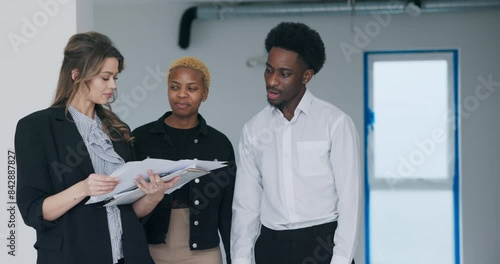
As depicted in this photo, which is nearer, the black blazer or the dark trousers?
the black blazer

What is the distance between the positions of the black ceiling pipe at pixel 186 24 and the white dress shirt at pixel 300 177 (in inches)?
175

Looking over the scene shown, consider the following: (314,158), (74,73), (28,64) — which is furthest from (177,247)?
(28,64)

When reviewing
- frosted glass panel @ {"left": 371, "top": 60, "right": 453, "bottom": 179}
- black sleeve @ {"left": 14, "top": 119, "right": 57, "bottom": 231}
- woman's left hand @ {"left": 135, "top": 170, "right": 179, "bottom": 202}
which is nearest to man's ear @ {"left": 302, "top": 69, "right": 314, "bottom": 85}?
woman's left hand @ {"left": 135, "top": 170, "right": 179, "bottom": 202}

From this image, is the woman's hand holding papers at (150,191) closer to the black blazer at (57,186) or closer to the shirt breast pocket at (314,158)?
the black blazer at (57,186)

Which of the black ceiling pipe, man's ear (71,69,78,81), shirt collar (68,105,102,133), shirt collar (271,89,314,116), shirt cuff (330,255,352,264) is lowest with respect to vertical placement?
shirt cuff (330,255,352,264)

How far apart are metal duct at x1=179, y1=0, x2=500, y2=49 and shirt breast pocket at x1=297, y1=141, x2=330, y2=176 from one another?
4.21 m

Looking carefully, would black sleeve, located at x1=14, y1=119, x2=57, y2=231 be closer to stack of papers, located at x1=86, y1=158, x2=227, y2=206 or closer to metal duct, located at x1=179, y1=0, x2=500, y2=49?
stack of papers, located at x1=86, y1=158, x2=227, y2=206

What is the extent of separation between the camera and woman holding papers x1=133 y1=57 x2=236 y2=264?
3.09m

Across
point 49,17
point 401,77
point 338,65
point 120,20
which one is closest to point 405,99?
point 401,77

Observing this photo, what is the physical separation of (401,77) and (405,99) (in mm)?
219

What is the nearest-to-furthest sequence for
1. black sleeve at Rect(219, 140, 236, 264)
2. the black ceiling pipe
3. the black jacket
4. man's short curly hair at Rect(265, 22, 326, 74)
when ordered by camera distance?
man's short curly hair at Rect(265, 22, 326, 74) < the black jacket < black sleeve at Rect(219, 140, 236, 264) < the black ceiling pipe

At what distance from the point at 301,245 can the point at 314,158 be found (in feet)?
1.09

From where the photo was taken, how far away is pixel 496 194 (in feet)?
22.6

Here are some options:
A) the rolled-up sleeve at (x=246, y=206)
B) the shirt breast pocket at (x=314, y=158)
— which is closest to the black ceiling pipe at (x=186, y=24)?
the rolled-up sleeve at (x=246, y=206)
